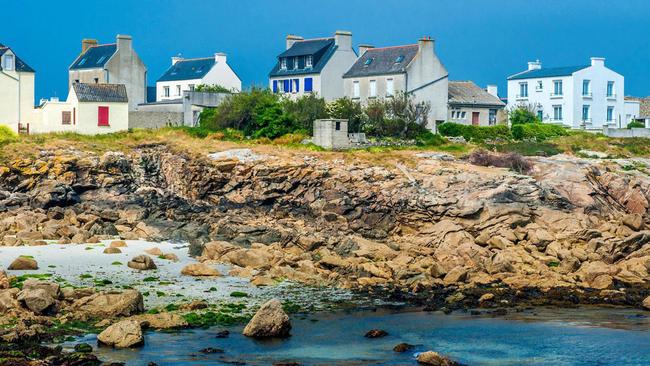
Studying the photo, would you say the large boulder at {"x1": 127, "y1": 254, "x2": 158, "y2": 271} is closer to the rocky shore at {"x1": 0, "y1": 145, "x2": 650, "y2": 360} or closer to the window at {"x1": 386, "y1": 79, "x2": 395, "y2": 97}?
the rocky shore at {"x1": 0, "y1": 145, "x2": 650, "y2": 360}

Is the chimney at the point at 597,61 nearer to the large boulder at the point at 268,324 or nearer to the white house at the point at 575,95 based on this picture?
the white house at the point at 575,95

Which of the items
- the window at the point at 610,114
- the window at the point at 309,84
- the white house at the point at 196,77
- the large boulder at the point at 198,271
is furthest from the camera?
the window at the point at 610,114

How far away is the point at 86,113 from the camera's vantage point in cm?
6538

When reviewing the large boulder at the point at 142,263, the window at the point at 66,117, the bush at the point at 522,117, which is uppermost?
the bush at the point at 522,117

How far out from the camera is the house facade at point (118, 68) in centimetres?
7831

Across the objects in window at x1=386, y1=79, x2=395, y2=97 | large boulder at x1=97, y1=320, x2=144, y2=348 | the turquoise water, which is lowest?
the turquoise water

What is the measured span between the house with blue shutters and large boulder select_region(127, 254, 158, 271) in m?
34.0

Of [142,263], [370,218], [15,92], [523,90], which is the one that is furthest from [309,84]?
[142,263]

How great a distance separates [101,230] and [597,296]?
2239 cm

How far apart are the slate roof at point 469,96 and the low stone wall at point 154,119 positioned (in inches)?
757

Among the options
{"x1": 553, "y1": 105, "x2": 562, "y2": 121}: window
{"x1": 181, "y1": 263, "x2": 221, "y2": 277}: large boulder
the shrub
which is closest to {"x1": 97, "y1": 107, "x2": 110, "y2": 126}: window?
the shrub

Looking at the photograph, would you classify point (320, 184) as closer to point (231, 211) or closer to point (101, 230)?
point (231, 211)

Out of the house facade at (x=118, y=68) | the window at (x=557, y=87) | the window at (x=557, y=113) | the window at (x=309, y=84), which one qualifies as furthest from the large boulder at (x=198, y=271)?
the window at (x=557, y=87)

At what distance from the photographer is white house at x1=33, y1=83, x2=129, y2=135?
65375 millimetres
